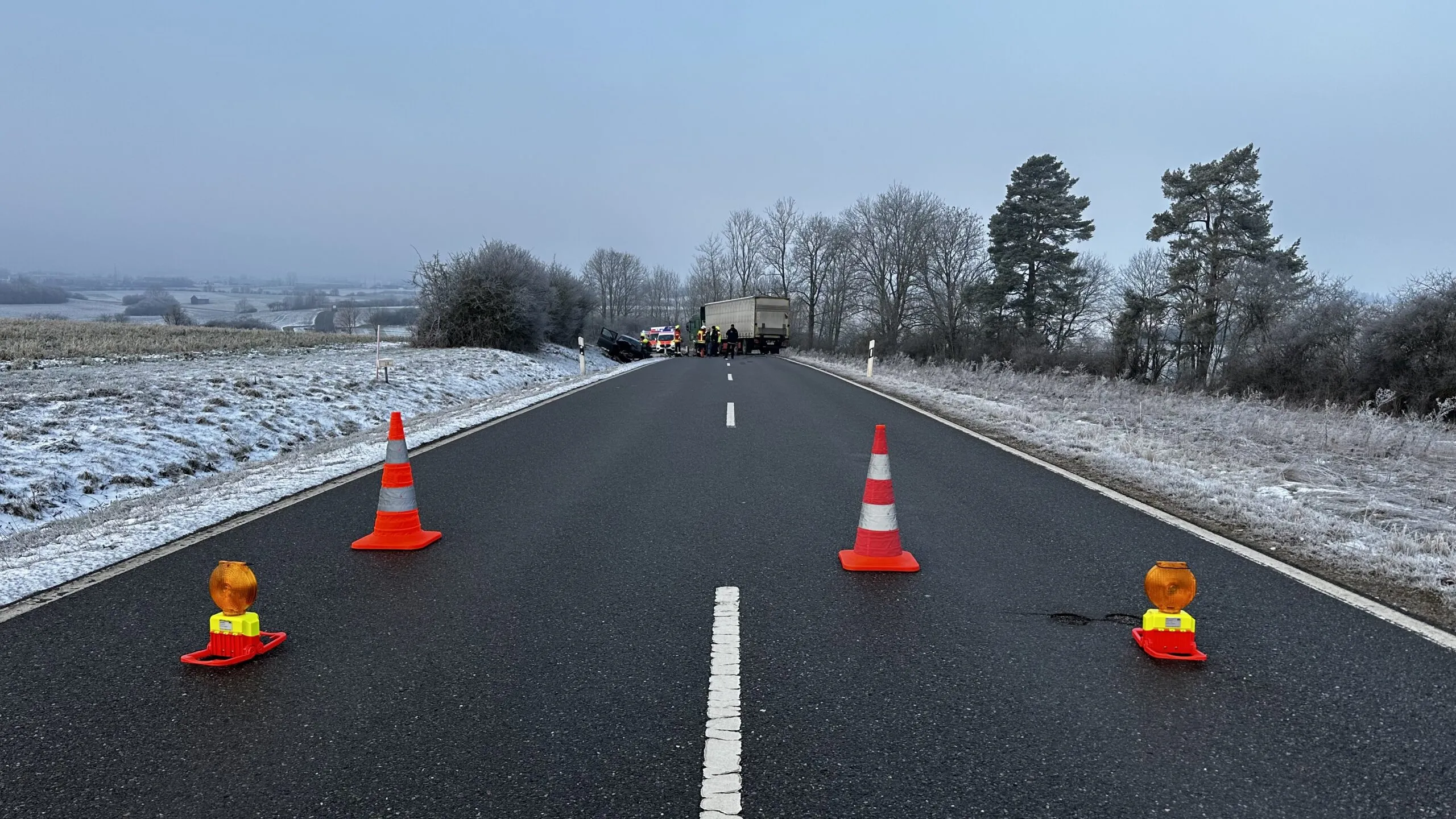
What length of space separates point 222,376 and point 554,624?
1231cm

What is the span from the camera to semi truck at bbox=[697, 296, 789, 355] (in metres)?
49.8

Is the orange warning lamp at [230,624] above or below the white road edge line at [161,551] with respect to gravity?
above

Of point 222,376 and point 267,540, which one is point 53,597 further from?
point 222,376

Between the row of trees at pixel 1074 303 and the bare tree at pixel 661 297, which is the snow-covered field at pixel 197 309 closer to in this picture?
the row of trees at pixel 1074 303

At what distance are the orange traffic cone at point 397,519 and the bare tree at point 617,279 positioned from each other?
362ft

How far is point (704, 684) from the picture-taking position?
10.3ft

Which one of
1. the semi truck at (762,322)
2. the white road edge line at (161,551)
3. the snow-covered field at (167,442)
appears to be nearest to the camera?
the white road edge line at (161,551)

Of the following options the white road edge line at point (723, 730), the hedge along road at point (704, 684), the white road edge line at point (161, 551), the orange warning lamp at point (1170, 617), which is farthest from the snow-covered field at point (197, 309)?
the orange warning lamp at point (1170, 617)

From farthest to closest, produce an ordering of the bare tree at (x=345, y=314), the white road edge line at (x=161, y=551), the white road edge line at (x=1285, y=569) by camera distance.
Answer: the bare tree at (x=345, y=314), the white road edge line at (x=161, y=551), the white road edge line at (x=1285, y=569)

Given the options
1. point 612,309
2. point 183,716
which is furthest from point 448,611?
point 612,309

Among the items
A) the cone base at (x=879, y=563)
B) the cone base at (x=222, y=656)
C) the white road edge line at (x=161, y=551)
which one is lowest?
the white road edge line at (x=161, y=551)

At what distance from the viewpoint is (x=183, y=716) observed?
2916 mm

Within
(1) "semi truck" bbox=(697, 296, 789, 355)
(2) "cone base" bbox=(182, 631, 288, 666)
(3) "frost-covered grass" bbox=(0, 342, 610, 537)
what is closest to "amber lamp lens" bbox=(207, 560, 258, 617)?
(2) "cone base" bbox=(182, 631, 288, 666)

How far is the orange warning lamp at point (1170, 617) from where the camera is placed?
3.39 metres
